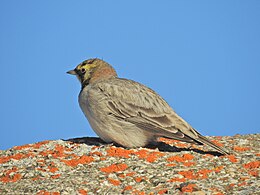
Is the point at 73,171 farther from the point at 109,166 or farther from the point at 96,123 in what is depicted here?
the point at 96,123

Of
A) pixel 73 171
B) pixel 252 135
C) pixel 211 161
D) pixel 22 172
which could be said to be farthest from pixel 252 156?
pixel 22 172

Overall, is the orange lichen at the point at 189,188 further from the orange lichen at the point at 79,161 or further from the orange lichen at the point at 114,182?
the orange lichen at the point at 79,161

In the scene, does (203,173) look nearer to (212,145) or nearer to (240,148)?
(212,145)

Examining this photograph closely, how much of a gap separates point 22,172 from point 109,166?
6.23ft

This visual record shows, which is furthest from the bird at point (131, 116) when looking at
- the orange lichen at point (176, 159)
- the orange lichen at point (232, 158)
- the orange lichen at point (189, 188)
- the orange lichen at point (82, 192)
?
the orange lichen at point (82, 192)

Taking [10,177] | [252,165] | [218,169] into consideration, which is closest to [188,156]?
[218,169]

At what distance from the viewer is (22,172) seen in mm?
10945

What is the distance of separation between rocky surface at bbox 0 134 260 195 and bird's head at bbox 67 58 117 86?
1.68 metres

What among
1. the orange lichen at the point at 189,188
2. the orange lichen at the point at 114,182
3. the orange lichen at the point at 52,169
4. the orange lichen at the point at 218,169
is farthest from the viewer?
the orange lichen at the point at 52,169

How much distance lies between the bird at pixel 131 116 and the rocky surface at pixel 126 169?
1.11 ft

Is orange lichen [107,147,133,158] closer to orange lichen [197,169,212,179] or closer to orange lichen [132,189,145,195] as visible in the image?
orange lichen [197,169,212,179]

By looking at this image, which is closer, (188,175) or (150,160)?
(188,175)

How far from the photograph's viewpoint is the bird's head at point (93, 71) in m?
13.6

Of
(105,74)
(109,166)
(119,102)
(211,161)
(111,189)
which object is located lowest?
(111,189)
